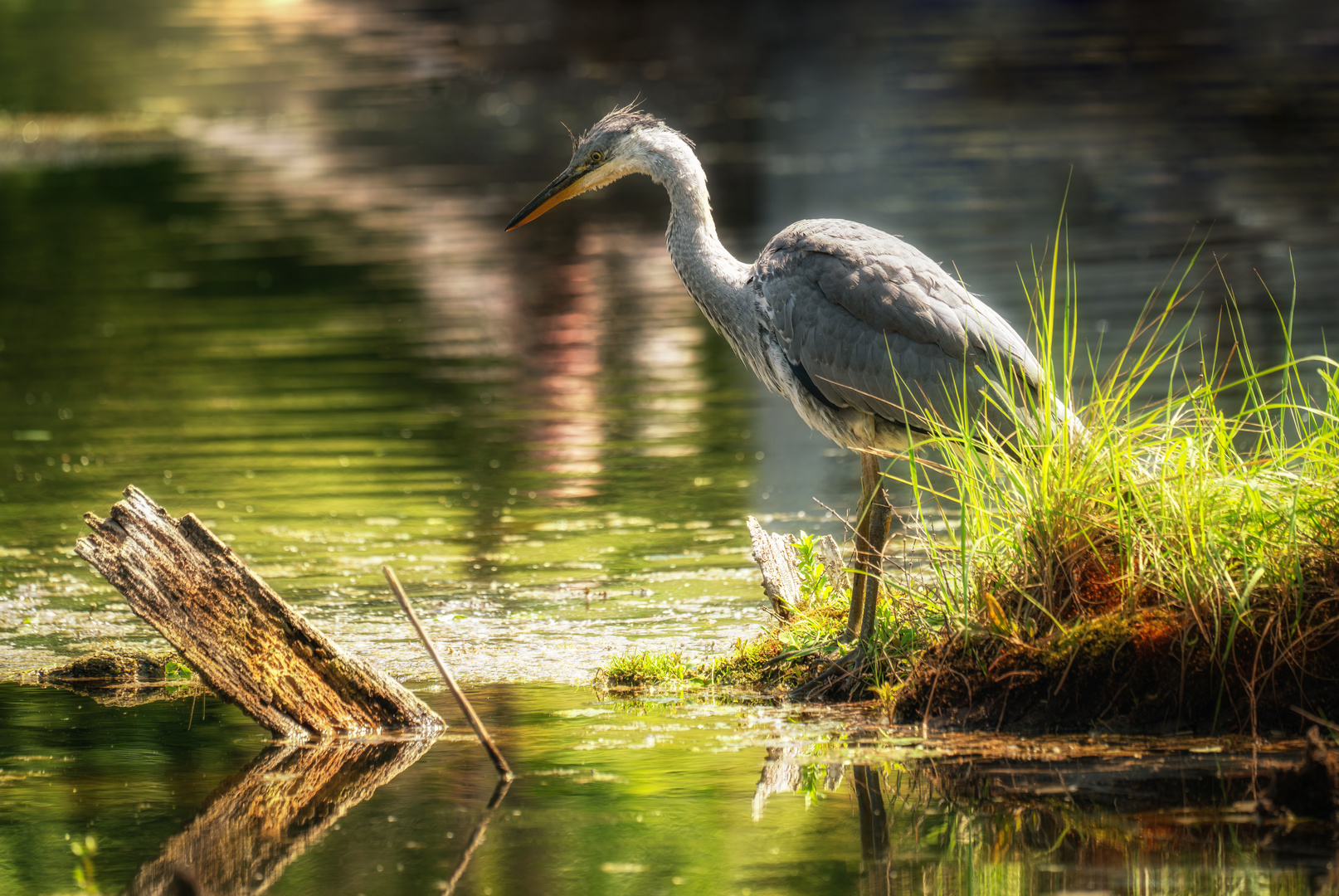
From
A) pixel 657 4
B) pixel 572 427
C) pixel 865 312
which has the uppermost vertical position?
pixel 657 4

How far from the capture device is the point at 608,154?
865 centimetres

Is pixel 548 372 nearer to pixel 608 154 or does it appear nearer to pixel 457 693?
pixel 608 154

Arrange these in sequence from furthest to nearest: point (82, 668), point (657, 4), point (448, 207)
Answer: point (657, 4) < point (448, 207) < point (82, 668)

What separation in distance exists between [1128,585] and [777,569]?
2.15 m

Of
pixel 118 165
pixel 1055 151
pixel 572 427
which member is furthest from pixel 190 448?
pixel 118 165

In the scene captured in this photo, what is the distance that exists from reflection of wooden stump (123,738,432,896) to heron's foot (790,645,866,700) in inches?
63.1

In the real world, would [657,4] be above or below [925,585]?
above

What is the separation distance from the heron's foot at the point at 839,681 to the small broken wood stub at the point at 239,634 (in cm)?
156

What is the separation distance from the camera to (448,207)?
31.8 metres

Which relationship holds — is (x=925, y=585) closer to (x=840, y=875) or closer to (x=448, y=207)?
(x=840, y=875)

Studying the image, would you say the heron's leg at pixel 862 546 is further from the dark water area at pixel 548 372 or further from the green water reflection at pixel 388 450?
the green water reflection at pixel 388 450

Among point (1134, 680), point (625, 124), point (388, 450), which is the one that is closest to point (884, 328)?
point (625, 124)

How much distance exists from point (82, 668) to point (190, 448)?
6.34 metres

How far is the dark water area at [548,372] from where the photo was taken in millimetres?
5945
